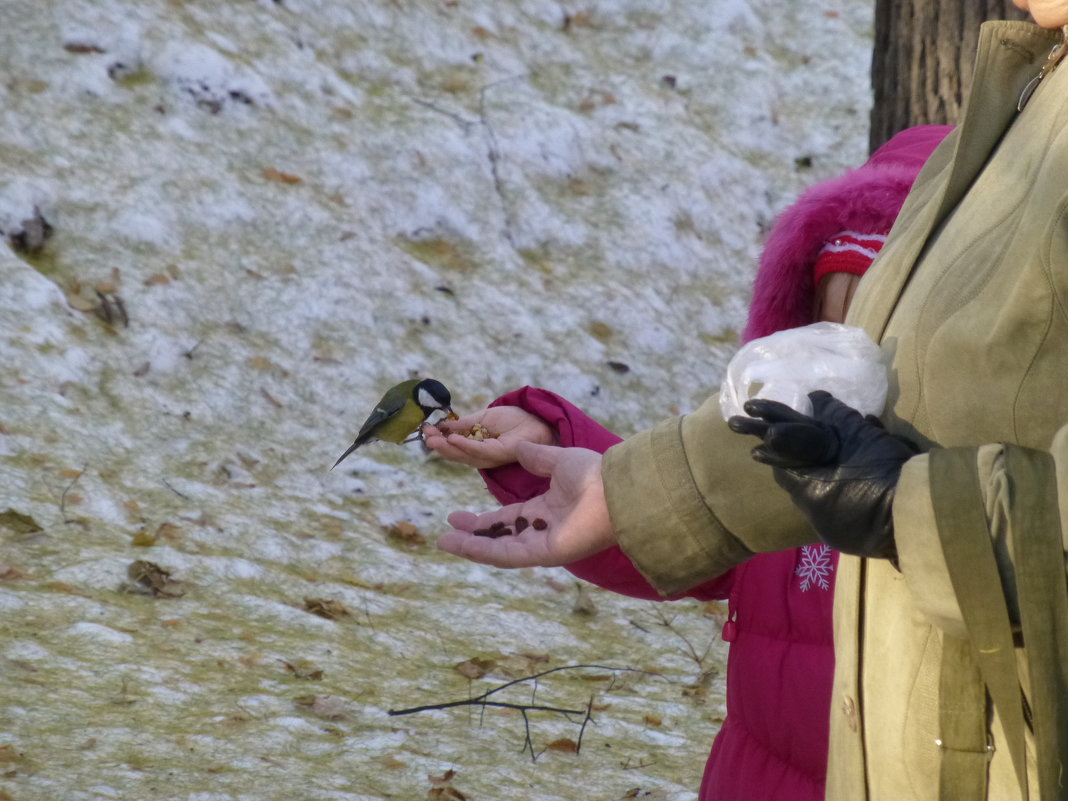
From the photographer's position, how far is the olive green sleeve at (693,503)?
1727 millimetres

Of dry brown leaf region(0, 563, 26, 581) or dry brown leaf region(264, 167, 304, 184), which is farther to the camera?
dry brown leaf region(264, 167, 304, 184)

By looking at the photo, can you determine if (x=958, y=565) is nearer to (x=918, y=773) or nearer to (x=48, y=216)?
(x=918, y=773)

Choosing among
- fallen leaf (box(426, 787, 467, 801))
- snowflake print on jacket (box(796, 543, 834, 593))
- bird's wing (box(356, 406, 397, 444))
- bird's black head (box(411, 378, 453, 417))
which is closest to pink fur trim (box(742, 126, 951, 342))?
snowflake print on jacket (box(796, 543, 834, 593))

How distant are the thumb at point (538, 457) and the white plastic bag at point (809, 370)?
47 cm

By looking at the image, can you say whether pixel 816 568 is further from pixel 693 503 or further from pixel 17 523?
pixel 17 523

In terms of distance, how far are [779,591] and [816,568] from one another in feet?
0.30

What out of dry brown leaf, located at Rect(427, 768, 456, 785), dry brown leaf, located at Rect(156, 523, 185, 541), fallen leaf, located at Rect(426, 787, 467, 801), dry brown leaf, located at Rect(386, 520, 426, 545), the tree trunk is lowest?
fallen leaf, located at Rect(426, 787, 467, 801)

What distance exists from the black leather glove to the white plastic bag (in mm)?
103

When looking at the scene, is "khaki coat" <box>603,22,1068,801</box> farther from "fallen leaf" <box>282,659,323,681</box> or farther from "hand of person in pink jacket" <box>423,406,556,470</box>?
"fallen leaf" <box>282,659,323,681</box>

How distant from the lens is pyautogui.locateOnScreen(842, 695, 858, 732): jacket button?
1.60m

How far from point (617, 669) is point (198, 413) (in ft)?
7.62

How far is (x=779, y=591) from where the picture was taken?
2461 millimetres

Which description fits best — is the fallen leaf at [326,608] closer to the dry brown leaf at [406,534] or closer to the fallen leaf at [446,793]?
the dry brown leaf at [406,534]

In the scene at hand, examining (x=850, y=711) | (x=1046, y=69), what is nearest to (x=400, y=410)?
(x=850, y=711)
